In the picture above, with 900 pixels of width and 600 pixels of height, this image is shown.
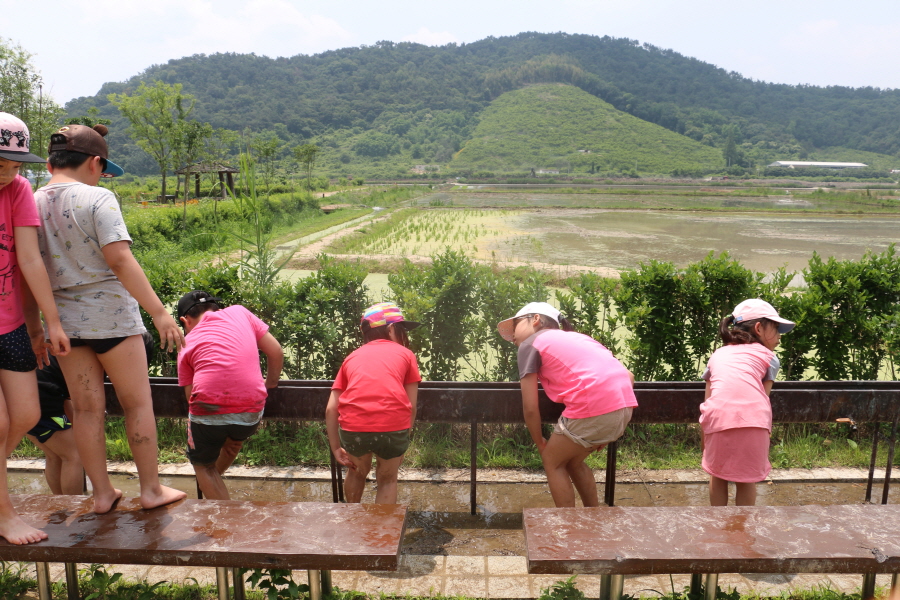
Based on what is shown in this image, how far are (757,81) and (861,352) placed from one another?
188 m

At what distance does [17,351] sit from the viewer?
2.00 metres

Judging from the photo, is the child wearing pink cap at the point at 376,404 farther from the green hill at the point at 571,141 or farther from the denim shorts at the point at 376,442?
the green hill at the point at 571,141

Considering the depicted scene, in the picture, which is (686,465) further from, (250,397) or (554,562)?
(250,397)

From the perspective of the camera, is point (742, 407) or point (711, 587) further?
point (742, 407)

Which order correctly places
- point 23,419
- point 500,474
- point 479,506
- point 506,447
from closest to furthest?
point 23,419, point 479,506, point 500,474, point 506,447

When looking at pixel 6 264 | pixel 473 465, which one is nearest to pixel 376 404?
pixel 473 465

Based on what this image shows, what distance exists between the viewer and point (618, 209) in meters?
32.4

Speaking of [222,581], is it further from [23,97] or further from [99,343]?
[23,97]

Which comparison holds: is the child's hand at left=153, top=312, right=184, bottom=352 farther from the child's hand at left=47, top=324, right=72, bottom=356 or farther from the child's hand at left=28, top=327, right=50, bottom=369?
the child's hand at left=28, top=327, right=50, bottom=369

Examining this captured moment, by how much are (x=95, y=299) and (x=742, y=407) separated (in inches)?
94.9

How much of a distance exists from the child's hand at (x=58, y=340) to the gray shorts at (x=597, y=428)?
184 centimetres

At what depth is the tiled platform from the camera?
2400mm

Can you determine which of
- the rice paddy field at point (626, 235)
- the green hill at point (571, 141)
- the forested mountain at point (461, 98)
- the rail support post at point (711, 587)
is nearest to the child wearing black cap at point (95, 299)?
the rail support post at point (711, 587)

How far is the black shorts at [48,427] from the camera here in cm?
244
